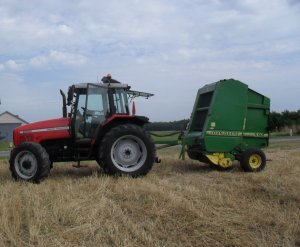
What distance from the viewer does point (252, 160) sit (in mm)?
10055

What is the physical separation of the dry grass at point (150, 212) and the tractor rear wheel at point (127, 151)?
2.09ft

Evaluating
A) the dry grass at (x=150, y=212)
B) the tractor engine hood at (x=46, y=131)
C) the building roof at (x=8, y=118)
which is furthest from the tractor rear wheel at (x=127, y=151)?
the building roof at (x=8, y=118)

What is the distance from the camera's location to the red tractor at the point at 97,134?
8.82m

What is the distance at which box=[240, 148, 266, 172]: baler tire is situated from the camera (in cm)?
990

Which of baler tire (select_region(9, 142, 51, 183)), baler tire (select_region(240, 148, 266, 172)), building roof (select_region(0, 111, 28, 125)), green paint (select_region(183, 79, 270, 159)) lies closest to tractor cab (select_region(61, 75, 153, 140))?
baler tire (select_region(9, 142, 51, 183))

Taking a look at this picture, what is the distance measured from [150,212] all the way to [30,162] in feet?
11.9

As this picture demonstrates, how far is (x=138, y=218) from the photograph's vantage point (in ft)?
18.9

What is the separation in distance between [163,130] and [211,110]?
1726 millimetres

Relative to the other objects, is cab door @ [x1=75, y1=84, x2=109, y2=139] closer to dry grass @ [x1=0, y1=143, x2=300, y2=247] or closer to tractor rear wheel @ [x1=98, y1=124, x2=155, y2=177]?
tractor rear wheel @ [x1=98, y1=124, x2=155, y2=177]

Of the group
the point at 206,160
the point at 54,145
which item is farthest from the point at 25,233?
the point at 206,160

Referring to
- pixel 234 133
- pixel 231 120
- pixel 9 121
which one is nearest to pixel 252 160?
pixel 234 133

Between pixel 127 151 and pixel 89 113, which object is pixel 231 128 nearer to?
pixel 127 151

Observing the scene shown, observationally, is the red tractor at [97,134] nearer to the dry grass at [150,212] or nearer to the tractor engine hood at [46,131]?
the tractor engine hood at [46,131]

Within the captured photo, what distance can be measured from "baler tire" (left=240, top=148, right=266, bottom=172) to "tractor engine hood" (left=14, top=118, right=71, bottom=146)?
3820mm
